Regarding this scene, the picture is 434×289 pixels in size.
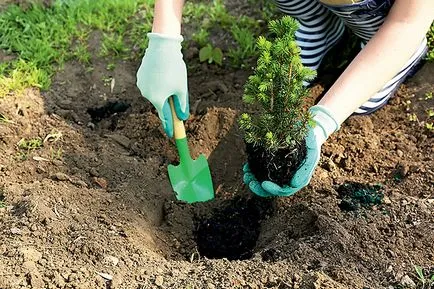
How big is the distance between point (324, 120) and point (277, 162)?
0.25 meters

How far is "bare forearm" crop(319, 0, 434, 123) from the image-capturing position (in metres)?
2.59

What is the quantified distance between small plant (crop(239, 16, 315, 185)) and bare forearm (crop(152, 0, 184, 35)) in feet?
1.84

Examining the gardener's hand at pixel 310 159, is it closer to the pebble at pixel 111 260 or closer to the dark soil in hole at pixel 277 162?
the dark soil in hole at pixel 277 162

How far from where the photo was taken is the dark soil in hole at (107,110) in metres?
3.36

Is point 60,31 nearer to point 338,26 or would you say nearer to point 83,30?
point 83,30

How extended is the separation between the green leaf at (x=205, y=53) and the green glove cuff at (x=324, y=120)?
112cm

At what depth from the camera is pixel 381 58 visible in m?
2.61

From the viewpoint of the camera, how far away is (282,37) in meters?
2.18

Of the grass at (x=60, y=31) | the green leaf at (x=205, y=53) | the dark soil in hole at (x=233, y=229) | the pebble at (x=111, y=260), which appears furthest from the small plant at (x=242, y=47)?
the pebble at (x=111, y=260)

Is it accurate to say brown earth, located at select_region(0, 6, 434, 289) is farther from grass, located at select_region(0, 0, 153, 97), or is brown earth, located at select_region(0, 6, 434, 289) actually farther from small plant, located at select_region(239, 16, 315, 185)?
small plant, located at select_region(239, 16, 315, 185)

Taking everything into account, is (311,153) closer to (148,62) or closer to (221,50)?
(148,62)

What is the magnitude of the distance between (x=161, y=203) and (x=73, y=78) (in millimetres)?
1060

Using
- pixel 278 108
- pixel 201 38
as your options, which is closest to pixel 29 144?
pixel 201 38

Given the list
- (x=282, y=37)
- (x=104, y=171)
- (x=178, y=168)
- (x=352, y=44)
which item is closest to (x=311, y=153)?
(x=282, y=37)
